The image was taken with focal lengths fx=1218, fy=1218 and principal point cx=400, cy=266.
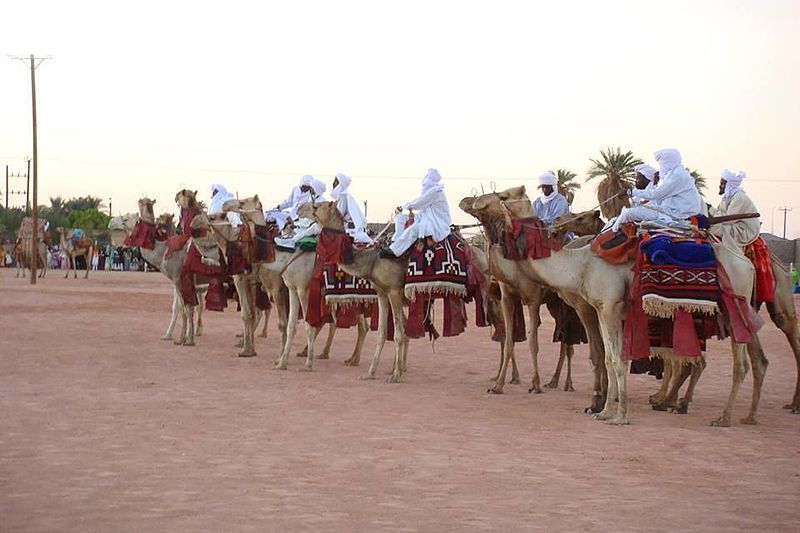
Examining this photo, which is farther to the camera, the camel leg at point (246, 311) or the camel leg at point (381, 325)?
the camel leg at point (246, 311)

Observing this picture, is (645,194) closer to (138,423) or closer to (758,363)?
(758,363)

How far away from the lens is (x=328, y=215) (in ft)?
52.7

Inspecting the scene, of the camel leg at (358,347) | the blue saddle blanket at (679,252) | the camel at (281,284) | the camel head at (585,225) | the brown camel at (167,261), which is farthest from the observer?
the brown camel at (167,261)

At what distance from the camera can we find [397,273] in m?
15.8

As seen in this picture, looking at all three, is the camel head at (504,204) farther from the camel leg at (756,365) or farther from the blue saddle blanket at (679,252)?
the camel leg at (756,365)

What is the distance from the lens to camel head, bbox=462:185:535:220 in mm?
13602

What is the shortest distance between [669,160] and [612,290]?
1.50 meters

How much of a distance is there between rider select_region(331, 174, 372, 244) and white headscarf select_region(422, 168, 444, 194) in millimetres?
1502

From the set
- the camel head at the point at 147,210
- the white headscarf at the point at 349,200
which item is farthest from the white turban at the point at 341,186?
the camel head at the point at 147,210

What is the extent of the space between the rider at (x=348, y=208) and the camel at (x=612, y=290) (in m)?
4.53

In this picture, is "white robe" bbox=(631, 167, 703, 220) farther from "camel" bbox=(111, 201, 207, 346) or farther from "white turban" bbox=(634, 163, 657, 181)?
"camel" bbox=(111, 201, 207, 346)

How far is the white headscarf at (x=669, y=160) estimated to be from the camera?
12664 millimetres

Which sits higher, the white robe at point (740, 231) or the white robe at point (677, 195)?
the white robe at point (677, 195)

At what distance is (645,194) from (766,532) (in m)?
5.67
